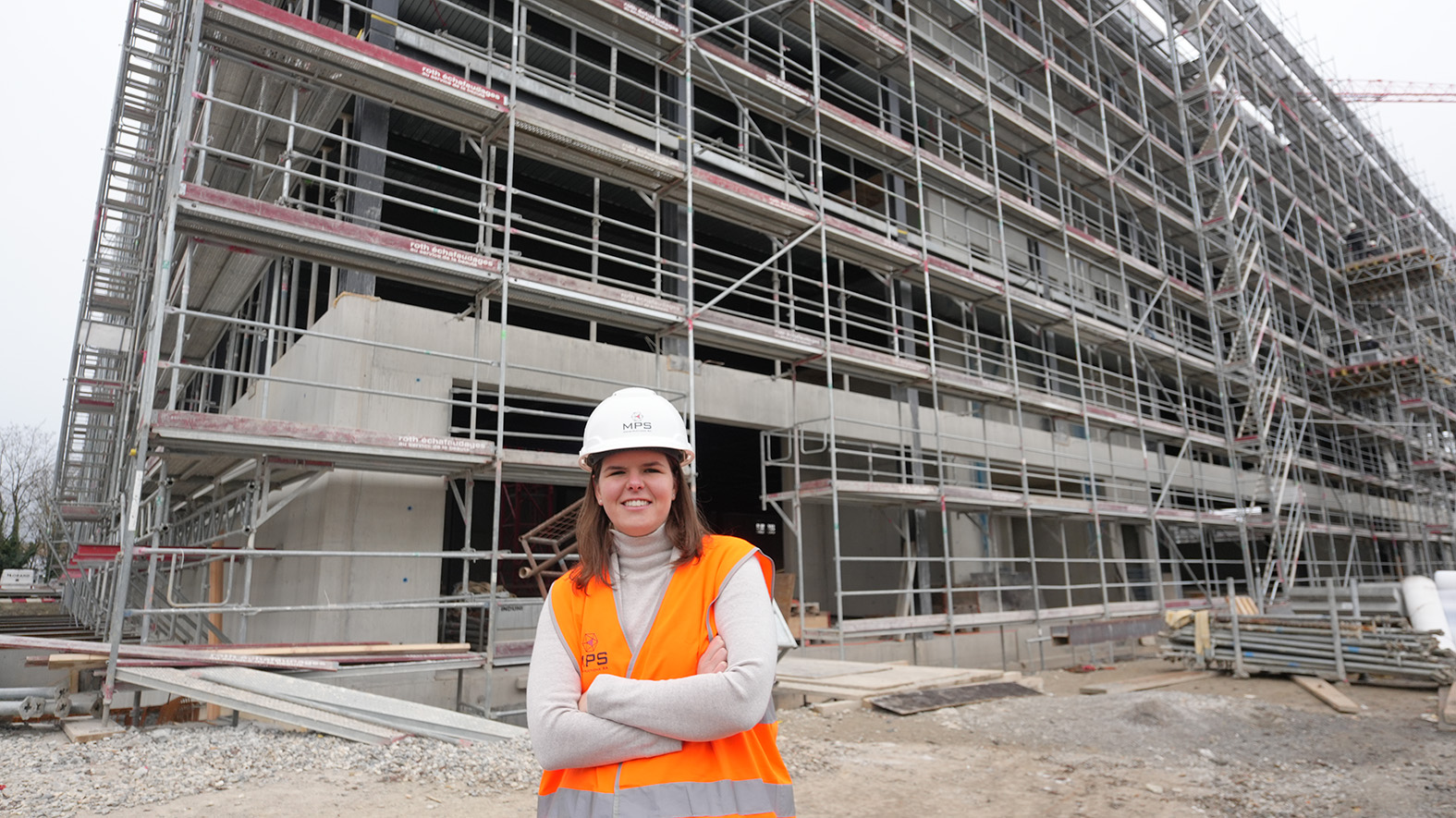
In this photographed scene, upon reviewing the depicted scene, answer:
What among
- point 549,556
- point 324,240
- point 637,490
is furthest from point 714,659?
point 324,240

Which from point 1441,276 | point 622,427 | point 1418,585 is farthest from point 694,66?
point 1441,276

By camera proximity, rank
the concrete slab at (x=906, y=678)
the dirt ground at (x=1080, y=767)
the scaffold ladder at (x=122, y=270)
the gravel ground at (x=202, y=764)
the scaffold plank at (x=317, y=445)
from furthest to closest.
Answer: the scaffold ladder at (x=122, y=270) < the concrete slab at (x=906, y=678) < the scaffold plank at (x=317, y=445) < the dirt ground at (x=1080, y=767) < the gravel ground at (x=202, y=764)

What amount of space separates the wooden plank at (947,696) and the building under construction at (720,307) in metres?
2.32

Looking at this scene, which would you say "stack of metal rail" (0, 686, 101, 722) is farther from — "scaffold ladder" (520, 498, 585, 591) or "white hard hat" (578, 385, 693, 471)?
"white hard hat" (578, 385, 693, 471)

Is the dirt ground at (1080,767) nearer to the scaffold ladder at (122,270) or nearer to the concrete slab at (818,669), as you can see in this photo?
the concrete slab at (818,669)

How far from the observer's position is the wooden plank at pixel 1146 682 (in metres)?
10.2

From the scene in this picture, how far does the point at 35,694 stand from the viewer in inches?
240

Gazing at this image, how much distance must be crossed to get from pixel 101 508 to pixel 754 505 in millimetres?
13339

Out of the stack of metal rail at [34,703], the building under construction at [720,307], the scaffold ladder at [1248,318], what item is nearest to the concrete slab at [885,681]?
the building under construction at [720,307]

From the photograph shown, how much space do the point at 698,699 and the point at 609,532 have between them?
1.46 ft

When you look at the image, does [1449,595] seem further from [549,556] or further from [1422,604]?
[1422,604]

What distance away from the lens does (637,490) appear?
5.82ft

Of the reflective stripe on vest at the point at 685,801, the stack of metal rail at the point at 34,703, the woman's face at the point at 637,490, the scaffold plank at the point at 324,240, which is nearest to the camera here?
the reflective stripe on vest at the point at 685,801

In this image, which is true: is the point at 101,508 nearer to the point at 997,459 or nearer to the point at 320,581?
the point at 320,581
